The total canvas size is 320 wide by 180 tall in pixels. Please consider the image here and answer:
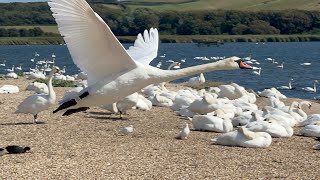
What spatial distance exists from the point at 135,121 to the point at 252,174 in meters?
6.73

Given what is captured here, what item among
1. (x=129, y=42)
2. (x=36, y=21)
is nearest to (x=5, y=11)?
(x=36, y=21)

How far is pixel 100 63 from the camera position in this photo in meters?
11.4

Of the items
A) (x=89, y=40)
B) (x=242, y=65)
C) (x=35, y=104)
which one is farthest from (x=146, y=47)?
(x=35, y=104)

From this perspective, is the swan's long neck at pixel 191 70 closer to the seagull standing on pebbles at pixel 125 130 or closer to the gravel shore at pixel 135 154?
the gravel shore at pixel 135 154

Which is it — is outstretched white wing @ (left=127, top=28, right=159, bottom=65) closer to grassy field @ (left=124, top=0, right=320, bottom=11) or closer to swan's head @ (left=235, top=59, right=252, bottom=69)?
swan's head @ (left=235, top=59, right=252, bottom=69)

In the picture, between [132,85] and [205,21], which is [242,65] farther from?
[205,21]

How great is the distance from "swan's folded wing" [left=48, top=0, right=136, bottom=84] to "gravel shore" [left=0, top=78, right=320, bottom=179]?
56.6 inches

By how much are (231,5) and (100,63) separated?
14011 centimetres

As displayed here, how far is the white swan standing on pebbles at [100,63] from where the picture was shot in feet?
34.3

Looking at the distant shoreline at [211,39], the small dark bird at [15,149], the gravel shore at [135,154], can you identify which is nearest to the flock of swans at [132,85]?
the gravel shore at [135,154]

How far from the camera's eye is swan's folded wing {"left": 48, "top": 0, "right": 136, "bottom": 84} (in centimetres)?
1041

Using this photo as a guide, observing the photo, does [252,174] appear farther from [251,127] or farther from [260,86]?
[260,86]

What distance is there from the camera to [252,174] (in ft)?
37.8

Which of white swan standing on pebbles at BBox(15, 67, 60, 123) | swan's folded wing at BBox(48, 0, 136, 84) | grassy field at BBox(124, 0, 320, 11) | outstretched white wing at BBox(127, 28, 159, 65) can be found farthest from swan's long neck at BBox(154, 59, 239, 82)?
grassy field at BBox(124, 0, 320, 11)
